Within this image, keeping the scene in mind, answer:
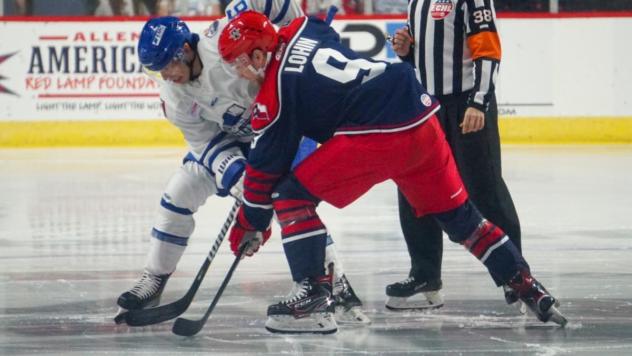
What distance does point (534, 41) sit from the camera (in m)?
10.5

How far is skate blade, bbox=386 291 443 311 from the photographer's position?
14.4 feet

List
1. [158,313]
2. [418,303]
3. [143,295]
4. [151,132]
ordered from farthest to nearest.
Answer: [151,132] → [418,303] → [143,295] → [158,313]

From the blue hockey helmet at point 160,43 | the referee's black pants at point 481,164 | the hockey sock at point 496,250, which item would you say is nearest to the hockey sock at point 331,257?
the referee's black pants at point 481,164

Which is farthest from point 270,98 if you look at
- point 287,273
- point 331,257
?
point 287,273

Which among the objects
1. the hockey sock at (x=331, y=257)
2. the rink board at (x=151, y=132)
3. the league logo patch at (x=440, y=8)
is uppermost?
the league logo patch at (x=440, y=8)

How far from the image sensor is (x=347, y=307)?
13.7 feet

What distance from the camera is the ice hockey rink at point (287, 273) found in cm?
385

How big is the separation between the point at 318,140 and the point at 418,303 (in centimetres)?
79

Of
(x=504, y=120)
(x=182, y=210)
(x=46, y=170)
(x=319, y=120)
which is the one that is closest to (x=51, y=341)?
(x=182, y=210)

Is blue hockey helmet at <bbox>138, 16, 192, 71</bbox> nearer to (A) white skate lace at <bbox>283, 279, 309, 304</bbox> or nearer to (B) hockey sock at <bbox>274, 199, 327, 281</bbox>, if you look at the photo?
(B) hockey sock at <bbox>274, 199, 327, 281</bbox>

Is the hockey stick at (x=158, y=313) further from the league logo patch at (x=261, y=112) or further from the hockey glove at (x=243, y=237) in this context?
the league logo patch at (x=261, y=112)

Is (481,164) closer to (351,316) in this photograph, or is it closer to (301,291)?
(351,316)

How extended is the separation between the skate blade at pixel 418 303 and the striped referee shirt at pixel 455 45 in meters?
0.64

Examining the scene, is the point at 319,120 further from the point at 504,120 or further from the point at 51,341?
the point at 504,120
